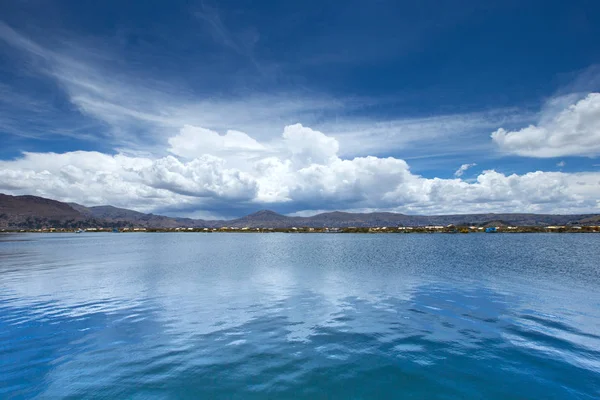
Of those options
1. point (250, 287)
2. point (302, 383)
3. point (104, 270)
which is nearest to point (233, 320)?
point (302, 383)

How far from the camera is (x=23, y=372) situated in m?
18.6

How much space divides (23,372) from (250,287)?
90.8 feet

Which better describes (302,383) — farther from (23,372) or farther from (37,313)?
(37,313)

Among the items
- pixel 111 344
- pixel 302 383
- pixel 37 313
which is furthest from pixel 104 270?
pixel 302 383

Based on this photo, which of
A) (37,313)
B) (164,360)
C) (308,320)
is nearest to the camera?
(164,360)

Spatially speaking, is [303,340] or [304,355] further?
[303,340]

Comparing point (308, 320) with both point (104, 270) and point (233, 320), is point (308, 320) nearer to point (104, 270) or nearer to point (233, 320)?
point (233, 320)

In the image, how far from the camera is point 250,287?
147ft

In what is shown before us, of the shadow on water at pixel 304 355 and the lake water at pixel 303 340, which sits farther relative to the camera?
the lake water at pixel 303 340

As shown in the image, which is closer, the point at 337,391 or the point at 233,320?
the point at 337,391

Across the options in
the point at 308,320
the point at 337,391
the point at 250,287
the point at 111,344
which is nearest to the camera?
the point at 337,391

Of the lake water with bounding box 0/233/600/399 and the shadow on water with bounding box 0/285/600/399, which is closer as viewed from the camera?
the shadow on water with bounding box 0/285/600/399

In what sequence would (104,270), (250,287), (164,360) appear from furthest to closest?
1. (104,270)
2. (250,287)
3. (164,360)

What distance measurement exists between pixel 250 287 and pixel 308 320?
17890mm
